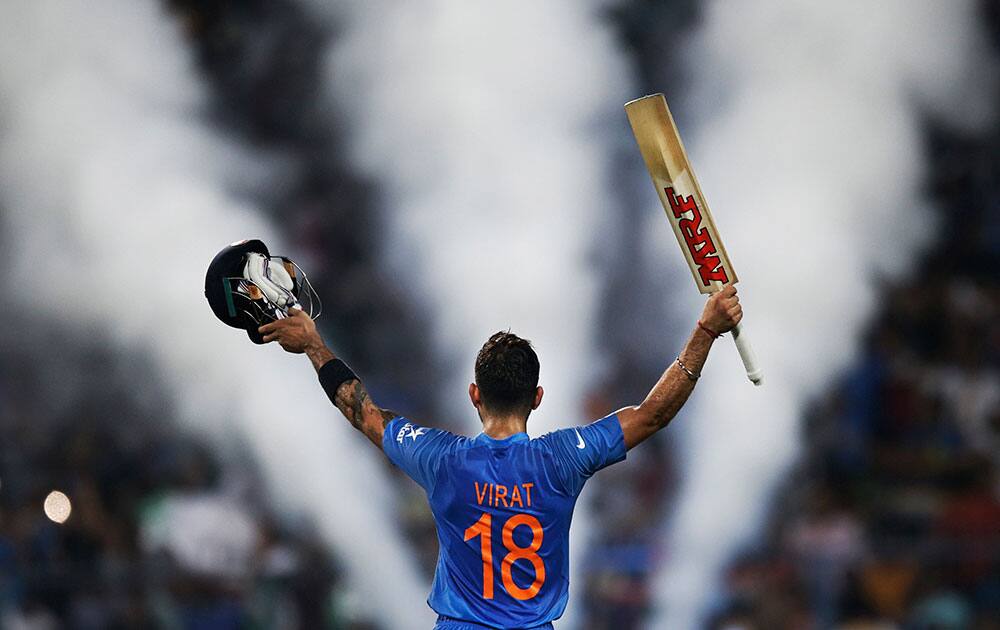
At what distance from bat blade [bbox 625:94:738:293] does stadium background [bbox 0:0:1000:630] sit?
11.3 ft

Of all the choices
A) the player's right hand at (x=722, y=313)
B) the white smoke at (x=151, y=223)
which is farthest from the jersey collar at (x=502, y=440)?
the white smoke at (x=151, y=223)

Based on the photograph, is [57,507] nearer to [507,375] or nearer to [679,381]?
[507,375]

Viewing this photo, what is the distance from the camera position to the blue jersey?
378cm

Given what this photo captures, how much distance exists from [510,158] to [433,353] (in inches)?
58.9

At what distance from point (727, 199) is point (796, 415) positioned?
132 centimetres

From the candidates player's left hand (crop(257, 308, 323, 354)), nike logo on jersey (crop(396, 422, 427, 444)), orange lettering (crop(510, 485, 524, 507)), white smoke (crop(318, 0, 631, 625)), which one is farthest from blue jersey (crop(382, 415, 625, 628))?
white smoke (crop(318, 0, 631, 625))

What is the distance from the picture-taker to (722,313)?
12.7ft

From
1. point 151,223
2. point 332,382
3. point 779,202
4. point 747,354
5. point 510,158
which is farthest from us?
point 510,158

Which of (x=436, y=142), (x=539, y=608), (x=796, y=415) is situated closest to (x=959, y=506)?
(x=796, y=415)

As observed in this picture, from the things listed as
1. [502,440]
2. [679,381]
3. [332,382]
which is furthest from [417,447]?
[679,381]

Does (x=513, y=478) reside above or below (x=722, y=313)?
below

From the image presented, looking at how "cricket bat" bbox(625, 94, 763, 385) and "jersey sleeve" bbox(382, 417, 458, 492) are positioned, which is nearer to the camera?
"jersey sleeve" bbox(382, 417, 458, 492)

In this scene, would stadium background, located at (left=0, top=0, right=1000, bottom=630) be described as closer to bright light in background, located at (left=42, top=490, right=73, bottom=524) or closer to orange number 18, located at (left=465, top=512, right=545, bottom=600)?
bright light in background, located at (left=42, top=490, right=73, bottom=524)

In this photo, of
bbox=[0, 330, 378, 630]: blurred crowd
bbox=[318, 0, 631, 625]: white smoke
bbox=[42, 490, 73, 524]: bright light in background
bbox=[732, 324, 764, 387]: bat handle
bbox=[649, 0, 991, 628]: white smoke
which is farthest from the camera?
bbox=[42, 490, 73, 524]: bright light in background
